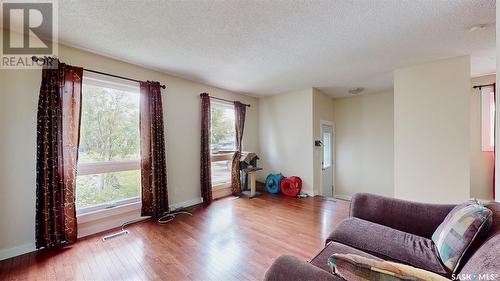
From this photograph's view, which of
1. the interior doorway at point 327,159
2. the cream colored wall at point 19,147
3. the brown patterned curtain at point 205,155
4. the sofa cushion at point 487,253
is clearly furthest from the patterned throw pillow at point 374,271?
the interior doorway at point 327,159

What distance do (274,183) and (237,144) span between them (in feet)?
4.20

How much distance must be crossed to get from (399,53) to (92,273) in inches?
174

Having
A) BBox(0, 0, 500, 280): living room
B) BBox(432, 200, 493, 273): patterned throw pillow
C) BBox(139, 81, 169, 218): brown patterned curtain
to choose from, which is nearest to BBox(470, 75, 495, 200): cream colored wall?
BBox(0, 0, 500, 280): living room

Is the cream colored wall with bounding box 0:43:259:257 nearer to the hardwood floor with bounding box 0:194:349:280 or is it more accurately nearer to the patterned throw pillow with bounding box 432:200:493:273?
the hardwood floor with bounding box 0:194:349:280

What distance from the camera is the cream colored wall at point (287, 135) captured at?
4633 millimetres

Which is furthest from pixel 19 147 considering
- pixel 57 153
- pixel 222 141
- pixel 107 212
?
pixel 222 141

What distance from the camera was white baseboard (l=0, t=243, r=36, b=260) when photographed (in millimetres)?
2137

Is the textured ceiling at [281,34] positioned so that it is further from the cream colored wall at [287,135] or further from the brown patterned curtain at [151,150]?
the cream colored wall at [287,135]

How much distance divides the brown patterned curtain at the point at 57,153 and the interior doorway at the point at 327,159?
15.2 feet

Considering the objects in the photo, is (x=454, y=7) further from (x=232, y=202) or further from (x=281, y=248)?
(x=232, y=202)

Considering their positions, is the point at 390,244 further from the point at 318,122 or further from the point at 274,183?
the point at 318,122

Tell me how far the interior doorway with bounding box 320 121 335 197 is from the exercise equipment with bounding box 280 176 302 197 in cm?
70

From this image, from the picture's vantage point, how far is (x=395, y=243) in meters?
1.48

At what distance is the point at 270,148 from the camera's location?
17.5 ft
